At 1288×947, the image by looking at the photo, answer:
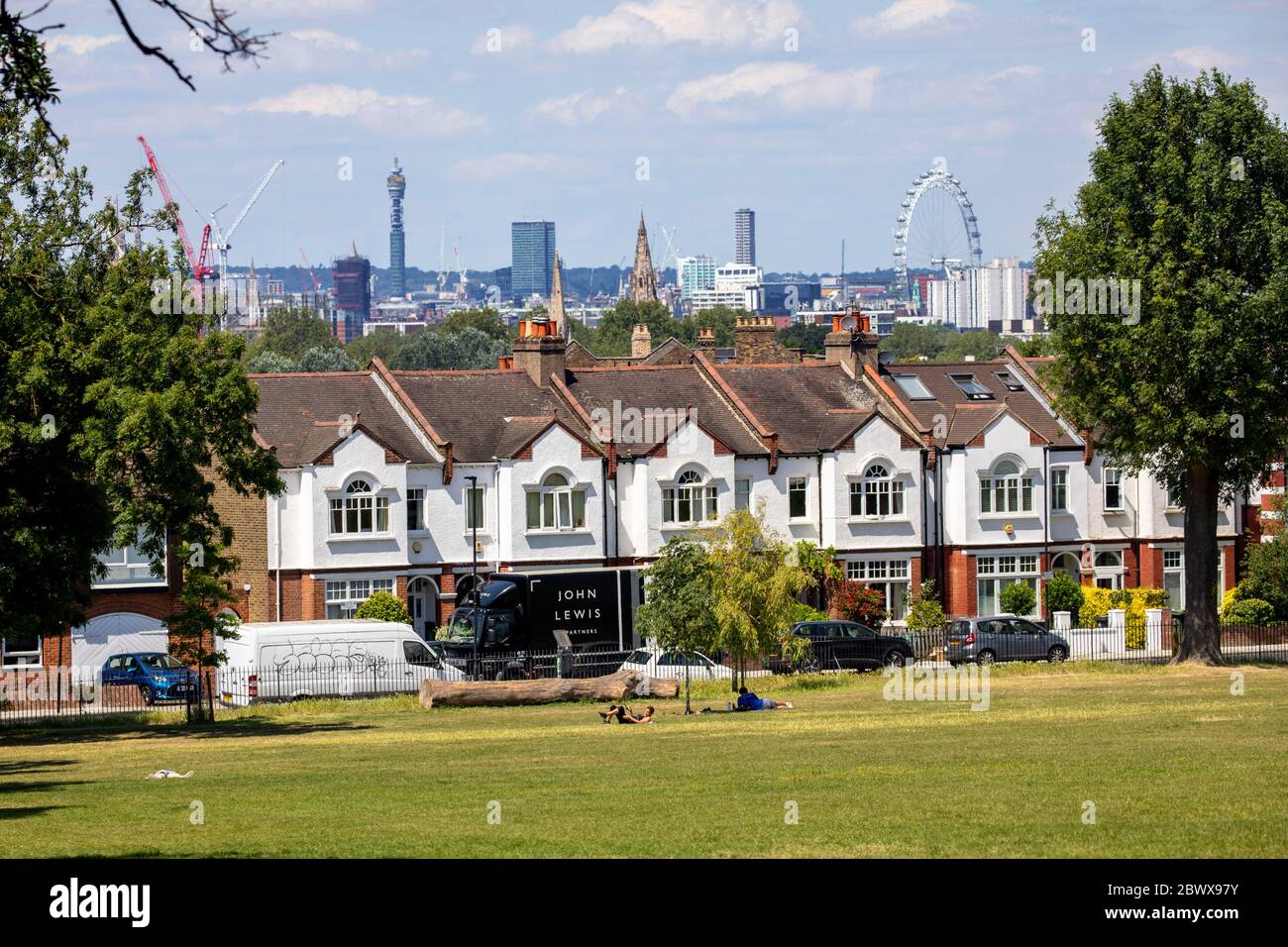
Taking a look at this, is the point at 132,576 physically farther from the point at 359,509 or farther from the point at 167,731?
the point at 167,731

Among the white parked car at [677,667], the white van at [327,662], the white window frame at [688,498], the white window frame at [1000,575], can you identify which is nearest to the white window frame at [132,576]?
the white van at [327,662]

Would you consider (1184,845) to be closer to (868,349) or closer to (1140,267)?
(1140,267)

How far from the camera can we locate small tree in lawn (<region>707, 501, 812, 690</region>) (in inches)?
1711

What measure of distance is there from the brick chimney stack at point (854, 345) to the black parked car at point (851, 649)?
843 inches

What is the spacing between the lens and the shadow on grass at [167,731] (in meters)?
38.3

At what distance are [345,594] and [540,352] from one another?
1343cm

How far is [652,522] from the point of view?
6719 centimetres

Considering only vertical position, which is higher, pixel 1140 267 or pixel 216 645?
pixel 1140 267

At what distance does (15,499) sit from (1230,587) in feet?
171

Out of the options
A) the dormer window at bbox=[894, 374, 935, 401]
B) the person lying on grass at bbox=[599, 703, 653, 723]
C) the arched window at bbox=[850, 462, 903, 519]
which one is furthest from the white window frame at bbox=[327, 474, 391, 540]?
the person lying on grass at bbox=[599, 703, 653, 723]

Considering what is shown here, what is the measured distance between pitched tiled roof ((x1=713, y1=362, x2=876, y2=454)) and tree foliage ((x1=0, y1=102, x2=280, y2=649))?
3317 cm

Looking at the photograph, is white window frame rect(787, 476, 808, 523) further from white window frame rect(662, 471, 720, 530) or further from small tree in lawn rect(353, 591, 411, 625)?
small tree in lawn rect(353, 591, 411, 625)

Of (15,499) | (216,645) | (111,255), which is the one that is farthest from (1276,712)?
(216,645)

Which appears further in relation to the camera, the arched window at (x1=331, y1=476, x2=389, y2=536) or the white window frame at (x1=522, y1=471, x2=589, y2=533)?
the white window frame at (x1=522, y1=471, x2=589, y2=533)
